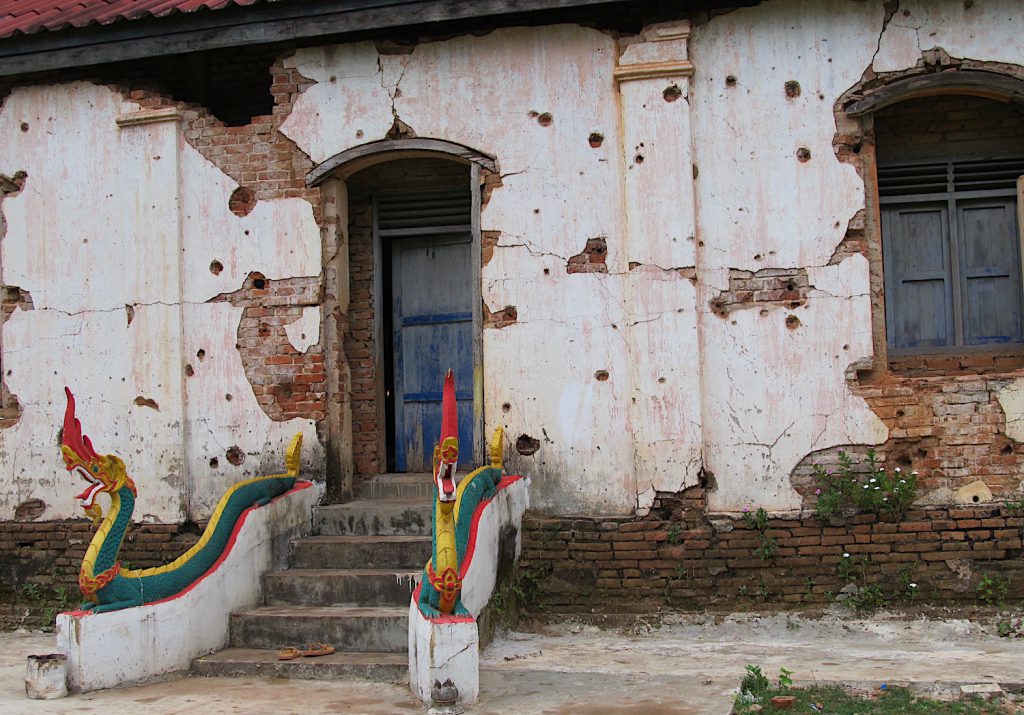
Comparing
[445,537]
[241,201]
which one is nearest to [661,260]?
[445,537]

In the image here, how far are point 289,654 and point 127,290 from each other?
354cm

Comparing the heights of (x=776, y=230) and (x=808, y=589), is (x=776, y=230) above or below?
above

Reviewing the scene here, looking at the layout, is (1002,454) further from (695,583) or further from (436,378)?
(436,378)

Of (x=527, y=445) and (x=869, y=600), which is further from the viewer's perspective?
(x=527, y=445)

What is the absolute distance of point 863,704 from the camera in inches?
209

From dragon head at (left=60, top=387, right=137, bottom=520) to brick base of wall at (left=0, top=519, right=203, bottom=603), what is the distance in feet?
6.37

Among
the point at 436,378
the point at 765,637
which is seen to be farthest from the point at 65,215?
the point at 765,637

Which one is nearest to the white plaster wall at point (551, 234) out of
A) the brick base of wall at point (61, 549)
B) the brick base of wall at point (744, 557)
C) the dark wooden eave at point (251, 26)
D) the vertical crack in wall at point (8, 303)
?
the brick base of wall at point (744, 557)

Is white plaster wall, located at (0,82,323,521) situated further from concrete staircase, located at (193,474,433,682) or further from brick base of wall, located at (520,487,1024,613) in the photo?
brick base of wall, located at (520,487,1024,613)

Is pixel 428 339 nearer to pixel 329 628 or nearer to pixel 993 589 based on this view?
pixel 329 628

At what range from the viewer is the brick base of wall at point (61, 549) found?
8.30 meters

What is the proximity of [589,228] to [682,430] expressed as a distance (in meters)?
1.61

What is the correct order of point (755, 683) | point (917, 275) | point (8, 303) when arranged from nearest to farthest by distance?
point (755, 683)
point (917, 275)
point (8, 303)

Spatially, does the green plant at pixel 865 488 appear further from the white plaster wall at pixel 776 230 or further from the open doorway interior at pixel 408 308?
the open doorway interior at pixel 408 308
